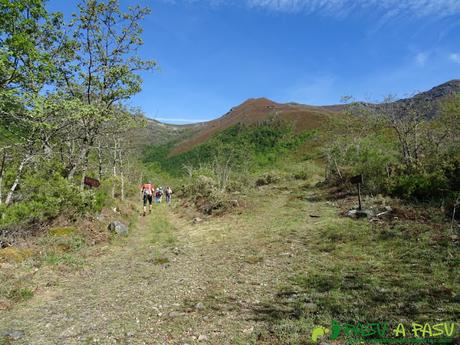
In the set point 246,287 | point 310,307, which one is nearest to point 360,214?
point 246,287

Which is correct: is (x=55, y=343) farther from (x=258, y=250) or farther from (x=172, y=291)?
(x=258, y=250)

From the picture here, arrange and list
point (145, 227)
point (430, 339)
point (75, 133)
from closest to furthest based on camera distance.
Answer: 1. point (430, 339)
2. point (145, 227)
3. point (75, 133)

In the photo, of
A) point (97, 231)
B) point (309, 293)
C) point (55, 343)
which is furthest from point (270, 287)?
point (97, 231)

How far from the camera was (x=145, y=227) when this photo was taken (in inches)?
616

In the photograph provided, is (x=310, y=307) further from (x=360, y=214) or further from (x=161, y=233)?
(x=161, y=233)

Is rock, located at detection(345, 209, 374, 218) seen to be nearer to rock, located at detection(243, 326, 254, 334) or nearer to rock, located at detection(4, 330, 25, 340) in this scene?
rock, located at detection(243, 326, 254, 334)

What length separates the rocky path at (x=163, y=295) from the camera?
203 inches

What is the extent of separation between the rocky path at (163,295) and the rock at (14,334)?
0.03 metres

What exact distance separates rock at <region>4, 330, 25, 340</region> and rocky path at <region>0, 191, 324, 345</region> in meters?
0.03

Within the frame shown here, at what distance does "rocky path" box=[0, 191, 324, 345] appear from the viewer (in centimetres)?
517

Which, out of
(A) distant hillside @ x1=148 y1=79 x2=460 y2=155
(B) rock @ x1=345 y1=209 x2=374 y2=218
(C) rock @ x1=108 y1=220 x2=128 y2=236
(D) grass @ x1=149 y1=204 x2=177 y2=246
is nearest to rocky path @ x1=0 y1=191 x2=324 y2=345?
(D) grass @ x1=149 y1=204 x2=177 y2=246

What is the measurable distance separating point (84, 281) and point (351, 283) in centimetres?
635

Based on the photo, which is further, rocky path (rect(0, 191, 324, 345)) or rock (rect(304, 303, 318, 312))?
rock (rect(304, 303, 318, 312))

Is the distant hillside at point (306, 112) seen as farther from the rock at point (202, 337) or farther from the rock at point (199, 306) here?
the rock at point (202, 337)
